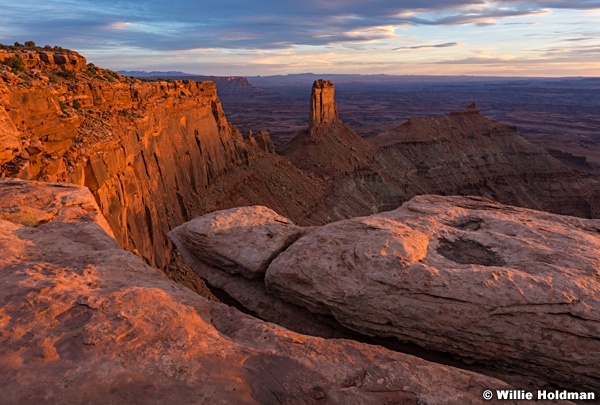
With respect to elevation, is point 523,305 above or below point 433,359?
above

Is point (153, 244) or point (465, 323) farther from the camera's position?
point (153, 244)

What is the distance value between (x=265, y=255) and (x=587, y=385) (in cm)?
608

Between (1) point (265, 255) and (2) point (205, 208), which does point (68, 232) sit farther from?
(2) point (205, 208)

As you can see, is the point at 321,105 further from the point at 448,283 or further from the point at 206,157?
the point at 448,283

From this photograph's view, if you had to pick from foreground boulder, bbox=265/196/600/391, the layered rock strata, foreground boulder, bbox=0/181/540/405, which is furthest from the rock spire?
foreground boulder, bbox=0/181/540/405

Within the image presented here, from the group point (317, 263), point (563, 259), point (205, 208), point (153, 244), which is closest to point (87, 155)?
point (153, 244)

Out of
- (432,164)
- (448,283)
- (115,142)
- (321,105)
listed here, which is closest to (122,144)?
(115,142)

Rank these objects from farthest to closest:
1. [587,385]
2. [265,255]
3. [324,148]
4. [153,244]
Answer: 1. [324,148]
2. [153,244]
3. [265,255]
4. [587,385]

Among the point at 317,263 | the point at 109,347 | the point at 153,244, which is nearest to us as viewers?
the point at 109,347

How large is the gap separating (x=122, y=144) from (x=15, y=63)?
4561 millimetres

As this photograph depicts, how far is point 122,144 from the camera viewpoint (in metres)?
17.2

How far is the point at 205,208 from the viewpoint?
26.6 metres

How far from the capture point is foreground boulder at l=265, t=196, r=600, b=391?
6477 millimetres

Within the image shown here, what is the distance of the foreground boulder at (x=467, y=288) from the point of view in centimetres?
648
